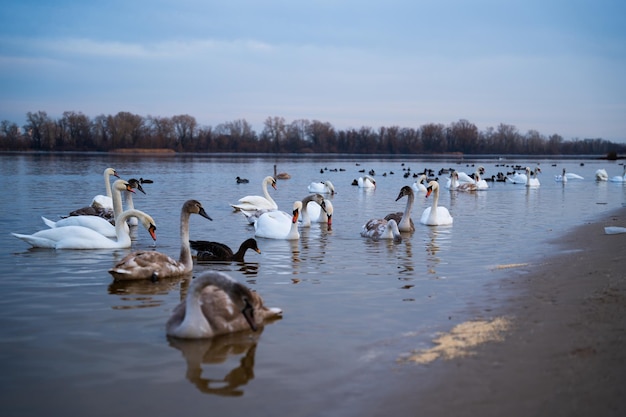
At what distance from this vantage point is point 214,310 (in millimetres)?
6070

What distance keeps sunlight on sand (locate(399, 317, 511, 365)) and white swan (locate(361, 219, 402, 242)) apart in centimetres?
608

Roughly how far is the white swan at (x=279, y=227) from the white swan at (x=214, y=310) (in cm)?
633

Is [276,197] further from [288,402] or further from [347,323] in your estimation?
[288,402]

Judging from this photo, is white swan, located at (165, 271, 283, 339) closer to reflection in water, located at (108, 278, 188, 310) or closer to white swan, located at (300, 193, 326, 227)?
reflection in water, located at (108, 278, 188, 310)

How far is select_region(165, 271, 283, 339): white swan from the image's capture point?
563 centimetres

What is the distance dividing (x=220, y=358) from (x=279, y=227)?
299 inches

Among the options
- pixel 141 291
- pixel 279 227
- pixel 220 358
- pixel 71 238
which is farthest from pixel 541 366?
pixel 279 227

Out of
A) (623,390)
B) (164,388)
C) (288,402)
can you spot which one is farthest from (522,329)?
(164,388)

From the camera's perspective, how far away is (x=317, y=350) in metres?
5.53

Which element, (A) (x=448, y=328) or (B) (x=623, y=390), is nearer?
(B) (x=623, y=390)

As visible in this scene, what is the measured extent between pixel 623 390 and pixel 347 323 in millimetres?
Result: 2740

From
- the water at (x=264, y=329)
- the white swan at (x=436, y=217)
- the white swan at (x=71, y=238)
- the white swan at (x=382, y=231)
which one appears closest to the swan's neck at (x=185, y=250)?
the water at (x=264, y=329)

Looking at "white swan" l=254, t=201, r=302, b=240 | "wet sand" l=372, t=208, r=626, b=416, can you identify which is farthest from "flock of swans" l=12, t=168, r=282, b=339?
"white swan" l=254, t=201, r=302, b=240

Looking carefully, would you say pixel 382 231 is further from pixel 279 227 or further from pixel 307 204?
pixel 307 204
